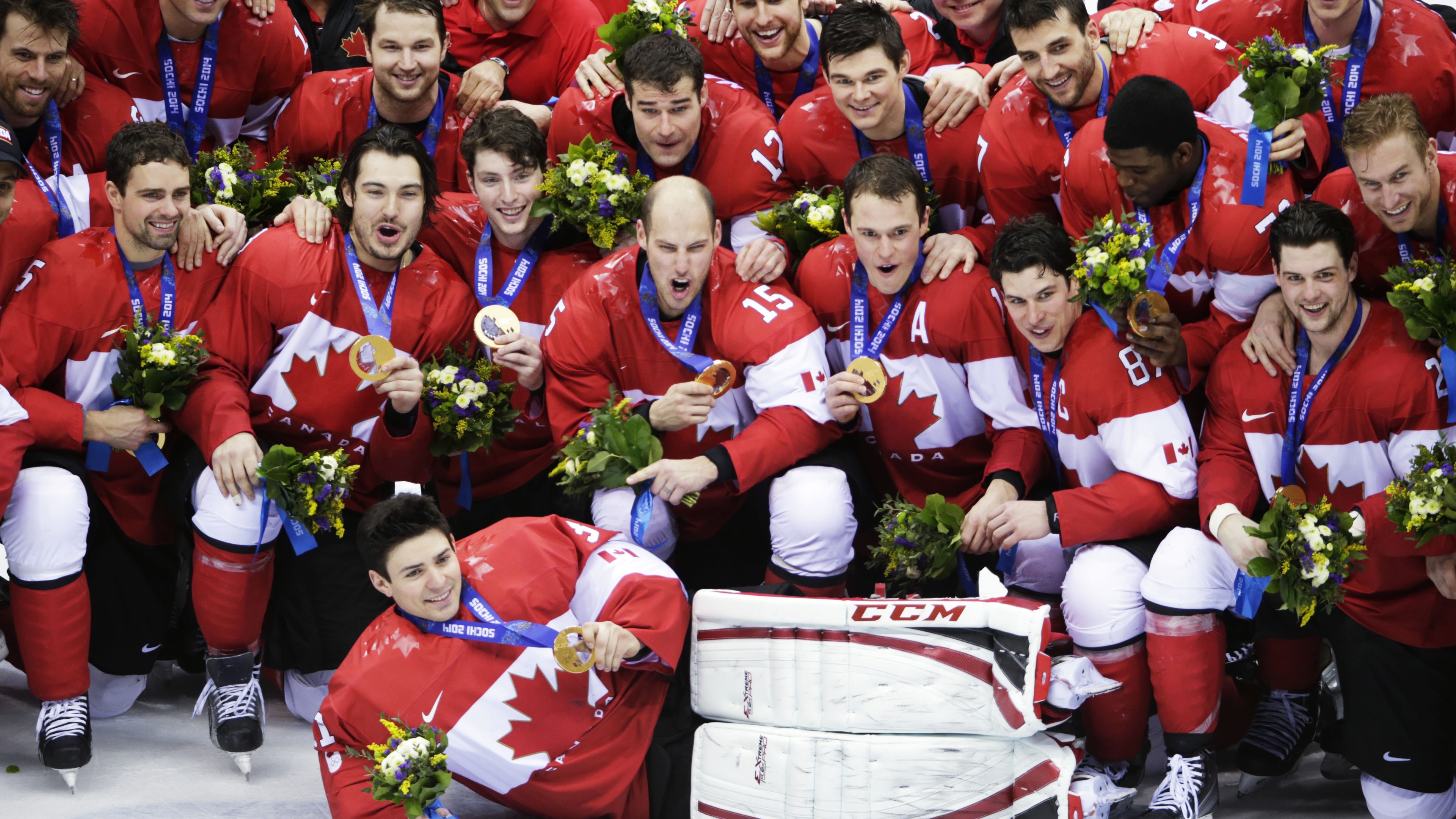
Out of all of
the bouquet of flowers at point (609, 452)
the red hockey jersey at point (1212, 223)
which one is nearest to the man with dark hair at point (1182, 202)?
the red hockey jersey at point (1212, 223)

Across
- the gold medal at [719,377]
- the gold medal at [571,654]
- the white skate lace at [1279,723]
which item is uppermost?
the gold medal at [719,377]

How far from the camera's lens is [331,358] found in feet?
17.9

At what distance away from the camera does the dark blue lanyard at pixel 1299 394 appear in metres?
4.60

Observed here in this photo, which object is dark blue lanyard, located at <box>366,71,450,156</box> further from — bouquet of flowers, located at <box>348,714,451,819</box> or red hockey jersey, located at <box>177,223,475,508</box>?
bouquet of flowers, located at <box>348,714,451,819</box>

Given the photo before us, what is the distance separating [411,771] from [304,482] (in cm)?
137

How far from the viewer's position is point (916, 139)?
5562 millimetres

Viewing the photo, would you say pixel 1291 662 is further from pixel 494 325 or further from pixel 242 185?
pixel 242 185

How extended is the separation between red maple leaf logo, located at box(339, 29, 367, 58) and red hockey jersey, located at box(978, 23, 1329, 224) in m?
2.77

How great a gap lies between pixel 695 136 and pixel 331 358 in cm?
158

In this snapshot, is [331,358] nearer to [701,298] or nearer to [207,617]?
[207,617]

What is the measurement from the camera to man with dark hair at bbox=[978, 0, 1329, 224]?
5203mm

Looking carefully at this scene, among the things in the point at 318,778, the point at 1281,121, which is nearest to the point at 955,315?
the point at 1281,121

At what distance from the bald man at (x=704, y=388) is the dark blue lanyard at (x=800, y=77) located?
91 cm

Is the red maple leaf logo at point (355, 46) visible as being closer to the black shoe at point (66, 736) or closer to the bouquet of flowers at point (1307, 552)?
the black shoe at point (66, 736)
